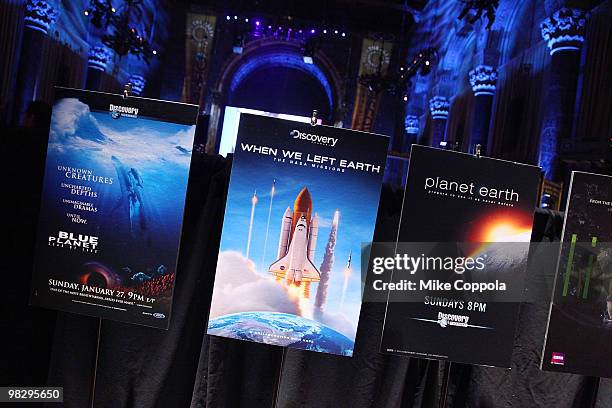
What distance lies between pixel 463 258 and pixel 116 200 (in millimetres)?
1446

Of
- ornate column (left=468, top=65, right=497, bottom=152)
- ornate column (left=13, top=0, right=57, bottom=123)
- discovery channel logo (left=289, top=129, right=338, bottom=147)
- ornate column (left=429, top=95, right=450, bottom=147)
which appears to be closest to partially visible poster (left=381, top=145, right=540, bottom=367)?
discovery channel logo (left=289, top=129, right=338, bottom=147)

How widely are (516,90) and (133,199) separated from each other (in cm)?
966

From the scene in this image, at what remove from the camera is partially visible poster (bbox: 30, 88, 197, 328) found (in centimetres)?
204

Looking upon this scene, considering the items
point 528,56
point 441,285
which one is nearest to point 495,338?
point 441,285

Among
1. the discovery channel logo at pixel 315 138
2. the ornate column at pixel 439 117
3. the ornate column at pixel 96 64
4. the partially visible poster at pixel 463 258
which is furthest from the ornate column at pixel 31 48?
the partially visible poster at pixel 463 258

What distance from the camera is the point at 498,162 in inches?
81.0

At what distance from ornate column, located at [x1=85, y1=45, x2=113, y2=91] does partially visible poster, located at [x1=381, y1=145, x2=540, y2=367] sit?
13630mm

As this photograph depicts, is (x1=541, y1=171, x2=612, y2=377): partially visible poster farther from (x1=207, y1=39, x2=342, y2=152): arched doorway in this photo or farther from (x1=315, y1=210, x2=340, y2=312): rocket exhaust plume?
(x1=207, y1=39, x2=342, y2=152): arched doorway

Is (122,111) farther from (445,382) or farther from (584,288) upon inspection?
(584,288)

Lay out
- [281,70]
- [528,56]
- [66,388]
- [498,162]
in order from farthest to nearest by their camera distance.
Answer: [281,70] < [528,56] < [66,388] < [498,162]

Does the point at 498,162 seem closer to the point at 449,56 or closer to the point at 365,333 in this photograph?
the point at 365,333

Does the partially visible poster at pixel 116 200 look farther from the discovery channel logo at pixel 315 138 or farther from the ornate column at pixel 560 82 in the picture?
the ornate column at pixel 560 82

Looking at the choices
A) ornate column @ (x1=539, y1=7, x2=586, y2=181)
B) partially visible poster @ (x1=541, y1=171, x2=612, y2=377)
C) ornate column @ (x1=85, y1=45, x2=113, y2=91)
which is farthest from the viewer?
ornate column @ (x1=85, y1=45, x2=113, y2=91)

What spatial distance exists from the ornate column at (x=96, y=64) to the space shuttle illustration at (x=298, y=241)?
529 inches
